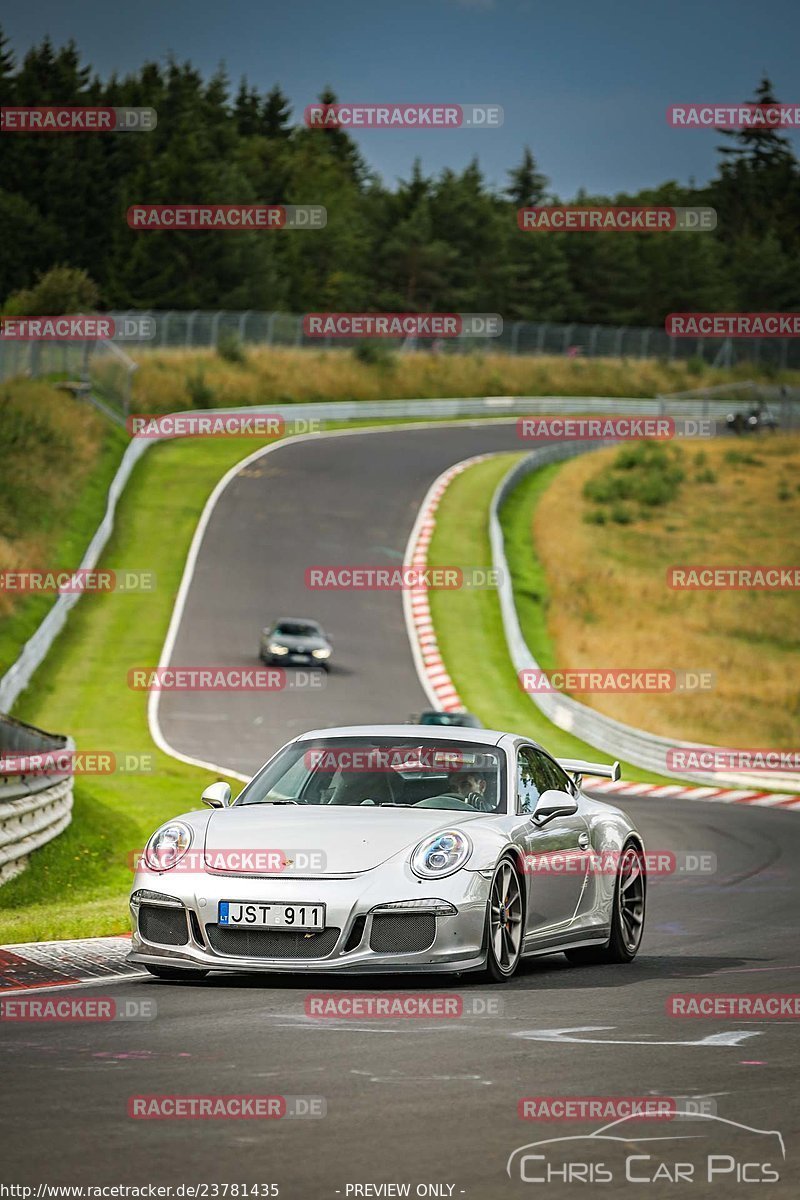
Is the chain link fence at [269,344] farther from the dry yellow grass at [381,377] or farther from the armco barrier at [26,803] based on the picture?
the armco barrier at [26,803]

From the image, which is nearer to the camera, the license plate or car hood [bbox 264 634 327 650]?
the license plate

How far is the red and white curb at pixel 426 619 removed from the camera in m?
37.0

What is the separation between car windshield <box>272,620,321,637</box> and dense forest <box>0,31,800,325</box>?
58290 mm

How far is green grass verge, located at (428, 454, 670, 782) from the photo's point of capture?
35.6m

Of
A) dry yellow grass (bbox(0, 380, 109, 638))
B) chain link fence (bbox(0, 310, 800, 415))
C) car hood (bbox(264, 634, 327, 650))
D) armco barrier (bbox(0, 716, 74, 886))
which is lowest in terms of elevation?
car hood (bbox(264, 634, 327, 650))

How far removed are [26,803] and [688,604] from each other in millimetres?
35627

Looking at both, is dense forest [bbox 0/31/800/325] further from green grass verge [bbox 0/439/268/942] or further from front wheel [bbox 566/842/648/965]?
front wheel [bbox 566/842/648/965]

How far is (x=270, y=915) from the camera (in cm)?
924

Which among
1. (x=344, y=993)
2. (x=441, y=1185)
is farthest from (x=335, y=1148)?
(x=344, y=993)

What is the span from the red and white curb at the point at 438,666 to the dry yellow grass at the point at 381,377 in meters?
12.5

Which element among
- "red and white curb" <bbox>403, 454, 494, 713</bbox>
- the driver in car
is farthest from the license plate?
"red and white curb" <bbox>403, 454, 494, 713</bbox>

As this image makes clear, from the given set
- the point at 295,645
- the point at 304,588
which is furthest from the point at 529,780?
the point at 304,588

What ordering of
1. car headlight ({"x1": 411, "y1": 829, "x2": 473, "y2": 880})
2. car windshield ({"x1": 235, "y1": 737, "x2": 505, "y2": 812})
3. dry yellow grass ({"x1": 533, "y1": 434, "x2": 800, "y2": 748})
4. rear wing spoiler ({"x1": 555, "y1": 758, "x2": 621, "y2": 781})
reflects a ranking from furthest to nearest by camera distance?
dry yellow grass ({"x1": 533, "y1": 434, "x2": 800, "y2": 748}) → rear wing spoiler ({"x1": 555, "y1": 758, "x2": 621, "y2": 781}) → car windshield ({"x1": 235, "y1": 737, "x2": 505, "y2": 812}) → car headlight ({"x1": 411, "y1": 829, "x2": 473, "y2": 880})

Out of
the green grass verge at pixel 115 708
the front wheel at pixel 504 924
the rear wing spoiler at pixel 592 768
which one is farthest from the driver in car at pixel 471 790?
the green grass verge at pixel 115 708
